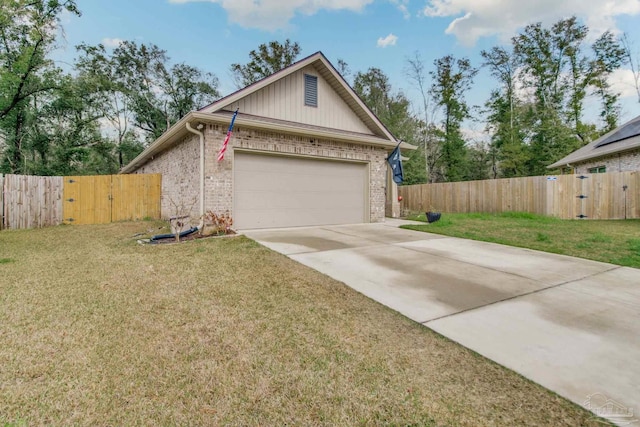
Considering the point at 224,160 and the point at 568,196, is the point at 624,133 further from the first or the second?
the point at 224,160

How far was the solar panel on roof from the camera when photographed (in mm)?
12667

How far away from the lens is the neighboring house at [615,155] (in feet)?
38.9

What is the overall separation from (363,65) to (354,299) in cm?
2620

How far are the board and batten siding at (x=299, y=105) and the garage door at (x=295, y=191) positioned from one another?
4.46 feet

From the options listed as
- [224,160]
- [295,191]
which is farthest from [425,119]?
[224,160]

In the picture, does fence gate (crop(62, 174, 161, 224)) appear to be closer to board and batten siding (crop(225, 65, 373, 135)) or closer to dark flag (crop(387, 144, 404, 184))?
board and batten siding (crop(225, 65, 373, 135))

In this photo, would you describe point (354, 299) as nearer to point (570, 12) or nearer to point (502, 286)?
point (502, 286)

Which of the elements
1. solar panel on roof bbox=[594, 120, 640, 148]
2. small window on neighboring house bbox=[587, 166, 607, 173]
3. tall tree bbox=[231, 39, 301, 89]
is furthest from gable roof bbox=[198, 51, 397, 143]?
tall tree bbox=[231, 39, 301, 89]

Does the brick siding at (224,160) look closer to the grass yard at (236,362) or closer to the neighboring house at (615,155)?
the grass yard at (236,362)

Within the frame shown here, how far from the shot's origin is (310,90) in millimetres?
9766

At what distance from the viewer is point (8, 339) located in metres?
2.43

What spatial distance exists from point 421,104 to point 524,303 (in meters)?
24.2

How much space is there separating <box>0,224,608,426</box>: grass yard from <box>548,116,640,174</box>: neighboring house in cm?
1493

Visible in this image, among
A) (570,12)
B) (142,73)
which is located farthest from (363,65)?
(142,73)
